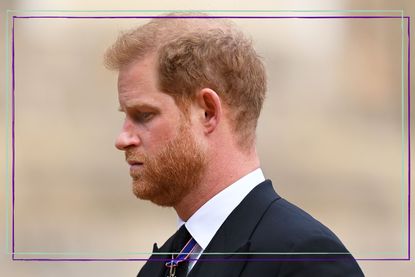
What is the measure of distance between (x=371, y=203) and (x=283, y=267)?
0.51 m

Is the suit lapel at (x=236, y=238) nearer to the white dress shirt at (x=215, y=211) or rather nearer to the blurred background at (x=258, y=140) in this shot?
the white dress shirt at (x=215, y=211)

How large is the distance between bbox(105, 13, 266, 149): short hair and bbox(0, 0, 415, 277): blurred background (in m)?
0.23

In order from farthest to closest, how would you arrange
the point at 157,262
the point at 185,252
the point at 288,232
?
1. the point at 157,262
2. the point at 185,252
3. the point at 288,232

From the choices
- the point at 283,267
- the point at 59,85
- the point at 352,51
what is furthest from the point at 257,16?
the point at 283,267

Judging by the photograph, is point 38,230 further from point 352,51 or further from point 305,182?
point 352,51

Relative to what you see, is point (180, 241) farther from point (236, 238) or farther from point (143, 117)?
point (143, 117)

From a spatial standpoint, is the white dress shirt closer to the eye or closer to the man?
the man

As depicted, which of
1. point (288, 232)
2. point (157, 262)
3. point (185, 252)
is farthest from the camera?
point (157, 262)

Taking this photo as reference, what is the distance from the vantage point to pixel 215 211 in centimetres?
141

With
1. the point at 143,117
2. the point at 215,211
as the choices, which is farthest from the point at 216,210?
the point at 143,117

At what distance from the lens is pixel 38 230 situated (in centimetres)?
179

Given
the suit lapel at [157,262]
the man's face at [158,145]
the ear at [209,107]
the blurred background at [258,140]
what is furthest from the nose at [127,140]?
the blurred background at [258,140]

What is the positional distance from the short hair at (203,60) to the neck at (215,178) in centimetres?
4

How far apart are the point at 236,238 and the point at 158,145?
0.70 ft
